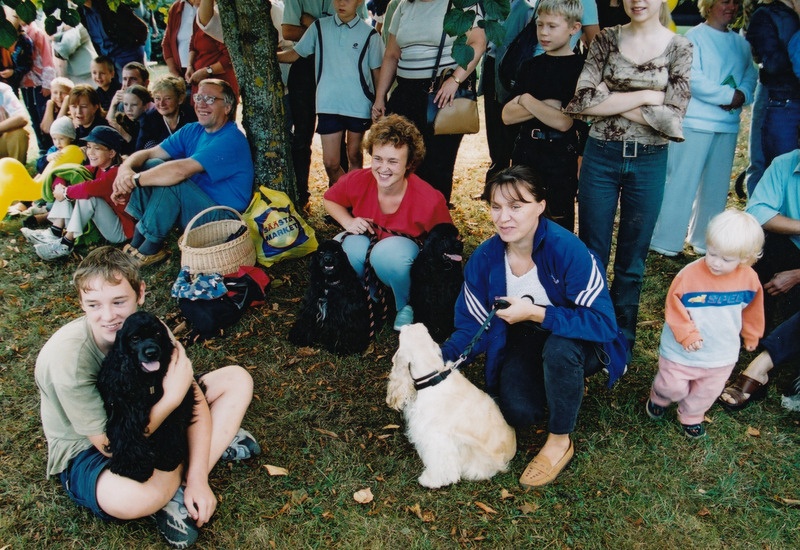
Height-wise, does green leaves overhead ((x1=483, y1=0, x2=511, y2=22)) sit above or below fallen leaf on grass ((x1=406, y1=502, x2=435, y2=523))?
above

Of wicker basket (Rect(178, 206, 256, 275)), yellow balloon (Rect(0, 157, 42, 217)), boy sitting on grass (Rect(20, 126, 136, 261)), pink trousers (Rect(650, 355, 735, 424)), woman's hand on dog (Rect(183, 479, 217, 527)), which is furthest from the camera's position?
yellow balloon (Rect(0, 157, 42, 217))

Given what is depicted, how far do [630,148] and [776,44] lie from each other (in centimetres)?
176

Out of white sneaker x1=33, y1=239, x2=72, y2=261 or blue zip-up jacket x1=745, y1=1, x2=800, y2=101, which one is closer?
blue zip-up jacket x1=745, y1=1, x2=800, y2=101

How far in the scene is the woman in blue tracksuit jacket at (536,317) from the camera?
2.77 m

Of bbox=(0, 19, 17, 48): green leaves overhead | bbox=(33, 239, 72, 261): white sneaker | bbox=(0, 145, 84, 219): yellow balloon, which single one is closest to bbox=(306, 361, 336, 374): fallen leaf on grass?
bbox=(0, 19, 17, 48): green leaves overhead

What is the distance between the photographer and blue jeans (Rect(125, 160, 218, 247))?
4.66 metres

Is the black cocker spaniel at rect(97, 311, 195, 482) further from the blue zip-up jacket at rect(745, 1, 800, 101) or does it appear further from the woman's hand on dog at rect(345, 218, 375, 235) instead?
the blue zip-up jacket at rect(745, 1, 800, 101)

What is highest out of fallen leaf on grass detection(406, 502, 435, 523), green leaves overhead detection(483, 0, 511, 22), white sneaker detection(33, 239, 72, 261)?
green leaves overhead detection(483, 0, 511, 22)

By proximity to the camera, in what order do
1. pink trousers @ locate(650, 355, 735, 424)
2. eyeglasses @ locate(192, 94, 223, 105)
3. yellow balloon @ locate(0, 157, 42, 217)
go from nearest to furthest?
1. pink trousers @ locate(650, 355, 735, 424)
2. eyeglasses @ locate(192, 94, 223, 105)
3. yellow balloon @ locate(0, 157, 42, 217)

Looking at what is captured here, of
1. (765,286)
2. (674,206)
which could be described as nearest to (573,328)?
(765,286)

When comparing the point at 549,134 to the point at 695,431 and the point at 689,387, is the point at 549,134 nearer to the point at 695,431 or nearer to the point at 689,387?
the point at 689,387

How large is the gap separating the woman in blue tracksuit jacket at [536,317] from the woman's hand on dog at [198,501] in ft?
4.19

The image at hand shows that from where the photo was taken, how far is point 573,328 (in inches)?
108

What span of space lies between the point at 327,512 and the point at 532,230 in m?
1.66
